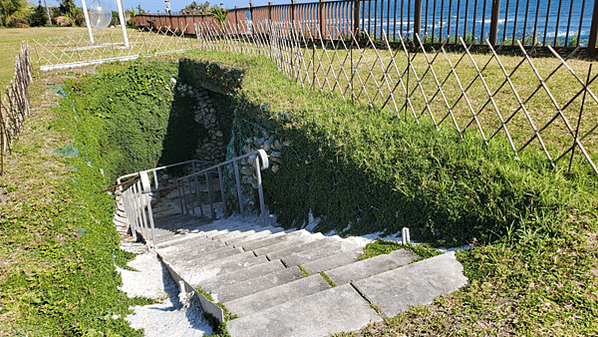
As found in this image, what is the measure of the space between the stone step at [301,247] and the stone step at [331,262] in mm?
326

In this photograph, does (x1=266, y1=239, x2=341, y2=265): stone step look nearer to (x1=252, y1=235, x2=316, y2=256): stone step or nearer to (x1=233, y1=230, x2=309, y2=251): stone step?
(x1=252, y1=235, x2=316, y2=256): stone step

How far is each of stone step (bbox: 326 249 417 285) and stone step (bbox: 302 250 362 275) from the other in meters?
0.18

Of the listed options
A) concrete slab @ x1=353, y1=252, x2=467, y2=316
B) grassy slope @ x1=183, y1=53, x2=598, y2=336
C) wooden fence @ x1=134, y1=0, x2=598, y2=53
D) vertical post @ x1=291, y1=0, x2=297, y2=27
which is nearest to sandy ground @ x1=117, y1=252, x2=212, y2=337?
concrete slab @ x1=353, y1=252, x2=467, y2=316

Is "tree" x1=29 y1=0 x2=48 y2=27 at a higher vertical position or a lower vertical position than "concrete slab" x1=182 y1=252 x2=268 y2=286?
higher

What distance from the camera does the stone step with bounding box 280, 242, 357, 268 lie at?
11.4ft

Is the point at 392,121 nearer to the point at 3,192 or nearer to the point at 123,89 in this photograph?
the point at 3,192

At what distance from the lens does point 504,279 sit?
2.65 meters

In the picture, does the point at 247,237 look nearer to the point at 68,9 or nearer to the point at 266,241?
the point at 266,241

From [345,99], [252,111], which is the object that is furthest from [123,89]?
[345,99]

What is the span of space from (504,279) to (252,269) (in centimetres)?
184

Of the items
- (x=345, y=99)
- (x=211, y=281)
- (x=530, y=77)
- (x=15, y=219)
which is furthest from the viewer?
(x=530, y=77)

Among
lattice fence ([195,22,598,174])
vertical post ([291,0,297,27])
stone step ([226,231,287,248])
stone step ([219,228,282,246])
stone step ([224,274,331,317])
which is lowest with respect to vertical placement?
stone step ([219,228,282,246])

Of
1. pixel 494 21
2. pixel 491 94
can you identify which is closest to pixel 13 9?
pixel 494 21

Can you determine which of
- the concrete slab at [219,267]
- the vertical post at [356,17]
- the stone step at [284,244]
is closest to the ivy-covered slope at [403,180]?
the stone step at [284,244]
